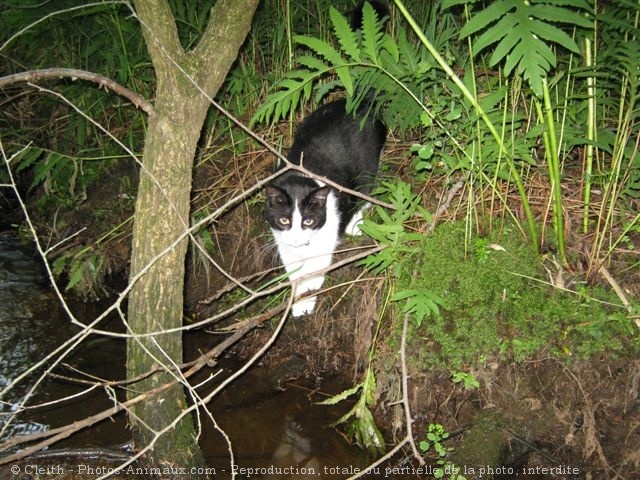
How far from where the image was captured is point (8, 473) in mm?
1996

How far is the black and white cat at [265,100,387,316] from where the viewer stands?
278cm

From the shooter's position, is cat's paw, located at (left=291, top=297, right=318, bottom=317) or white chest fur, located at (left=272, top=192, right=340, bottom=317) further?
cat's paw, located at (left=291, top=297, right=318, bottom=317)

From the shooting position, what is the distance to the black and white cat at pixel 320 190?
2.78 m

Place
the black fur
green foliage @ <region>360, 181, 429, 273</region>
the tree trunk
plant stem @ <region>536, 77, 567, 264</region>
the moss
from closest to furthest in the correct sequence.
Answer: the tree trunk, plant stem @ <region>536, 77, 567, 264</region>, the moss, green foliage @ <region>360, 181, 429, 273</region>, the black fur

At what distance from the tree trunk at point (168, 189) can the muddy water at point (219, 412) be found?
0.36 meters

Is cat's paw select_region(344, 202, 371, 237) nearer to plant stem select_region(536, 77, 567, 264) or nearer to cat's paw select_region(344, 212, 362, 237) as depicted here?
cat's paw select_region(344, 212, 362, 237)

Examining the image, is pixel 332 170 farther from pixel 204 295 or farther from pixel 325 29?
pixel 204 295

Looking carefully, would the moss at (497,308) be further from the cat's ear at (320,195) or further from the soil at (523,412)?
the cat's ear at (320,195)

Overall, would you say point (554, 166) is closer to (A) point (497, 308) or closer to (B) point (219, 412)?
(A) point (497, 308)

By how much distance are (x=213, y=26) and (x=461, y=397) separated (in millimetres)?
→ 1841

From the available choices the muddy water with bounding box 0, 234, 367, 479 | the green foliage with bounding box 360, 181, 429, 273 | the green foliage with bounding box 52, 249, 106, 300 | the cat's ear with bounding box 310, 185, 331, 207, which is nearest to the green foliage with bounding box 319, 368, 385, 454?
the muddy water with bounding box 0, 234, 367, 479

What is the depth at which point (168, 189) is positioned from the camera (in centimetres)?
190

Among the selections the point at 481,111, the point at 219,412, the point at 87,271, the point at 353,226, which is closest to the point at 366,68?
the point at 481,111

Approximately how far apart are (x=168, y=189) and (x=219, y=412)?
1271mm
